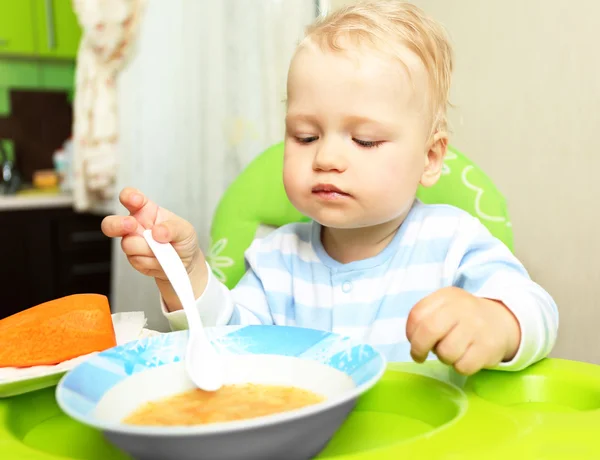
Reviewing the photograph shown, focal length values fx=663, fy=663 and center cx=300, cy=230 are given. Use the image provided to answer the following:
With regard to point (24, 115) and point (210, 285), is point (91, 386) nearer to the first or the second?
point (210, 285)

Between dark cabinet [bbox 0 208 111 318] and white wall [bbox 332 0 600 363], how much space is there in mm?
2240

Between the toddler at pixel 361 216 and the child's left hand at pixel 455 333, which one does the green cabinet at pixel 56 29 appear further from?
the child's left hand at pixel 455 333

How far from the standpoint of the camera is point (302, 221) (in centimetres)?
128

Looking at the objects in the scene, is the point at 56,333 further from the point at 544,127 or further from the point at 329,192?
the point at 544,127

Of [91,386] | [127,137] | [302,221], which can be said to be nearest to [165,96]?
[127,137]

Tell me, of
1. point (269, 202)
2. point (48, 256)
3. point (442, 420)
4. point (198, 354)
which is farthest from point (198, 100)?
point (442, 420)

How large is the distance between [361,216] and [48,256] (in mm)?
2820

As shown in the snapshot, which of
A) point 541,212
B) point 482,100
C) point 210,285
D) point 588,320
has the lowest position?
point 588,320

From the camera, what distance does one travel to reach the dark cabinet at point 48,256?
3.27m

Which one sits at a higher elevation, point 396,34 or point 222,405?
point 396,34

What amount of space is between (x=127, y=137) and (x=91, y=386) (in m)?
2.12

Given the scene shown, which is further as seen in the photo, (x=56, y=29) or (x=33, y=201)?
(x=56, y=29)

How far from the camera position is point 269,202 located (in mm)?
1286

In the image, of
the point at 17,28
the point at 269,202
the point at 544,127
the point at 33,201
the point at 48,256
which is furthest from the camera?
the point at 17,28
